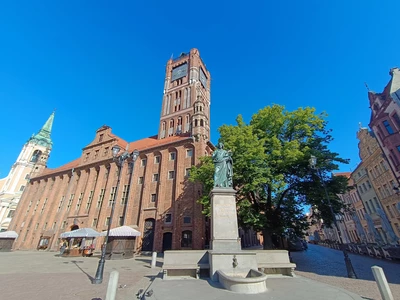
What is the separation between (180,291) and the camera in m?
5.50

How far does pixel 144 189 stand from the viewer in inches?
955

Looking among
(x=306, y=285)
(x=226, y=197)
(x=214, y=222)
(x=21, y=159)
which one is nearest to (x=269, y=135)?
(x=226, y=197)

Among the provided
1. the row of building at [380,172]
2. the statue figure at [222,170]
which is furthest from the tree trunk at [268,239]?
the statue figure at [222,170]

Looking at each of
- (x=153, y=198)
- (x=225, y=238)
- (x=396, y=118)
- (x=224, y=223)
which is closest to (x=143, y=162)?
(x=153, y=198)

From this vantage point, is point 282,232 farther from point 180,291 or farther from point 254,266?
point 180,291

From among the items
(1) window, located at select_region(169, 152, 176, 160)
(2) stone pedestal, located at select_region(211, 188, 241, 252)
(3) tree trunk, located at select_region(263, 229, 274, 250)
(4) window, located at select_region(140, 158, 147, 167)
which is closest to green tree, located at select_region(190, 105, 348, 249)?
(3) tree trunk, located at select_region(263, 229, 274, 250)

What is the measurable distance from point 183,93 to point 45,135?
54448 mm

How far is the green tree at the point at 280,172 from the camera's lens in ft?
42.6

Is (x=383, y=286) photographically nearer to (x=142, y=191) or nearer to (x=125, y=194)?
(x=142, y=191)

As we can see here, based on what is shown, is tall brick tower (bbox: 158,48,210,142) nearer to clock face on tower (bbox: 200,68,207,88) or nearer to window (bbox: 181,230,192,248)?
clock face on tower (bbox: 200,68,207,88)

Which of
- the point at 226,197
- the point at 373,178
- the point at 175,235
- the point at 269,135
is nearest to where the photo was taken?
the point at 226,197

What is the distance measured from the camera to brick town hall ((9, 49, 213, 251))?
20.9 metres

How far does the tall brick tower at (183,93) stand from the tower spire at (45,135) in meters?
→ 40.8

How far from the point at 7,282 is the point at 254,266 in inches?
375
